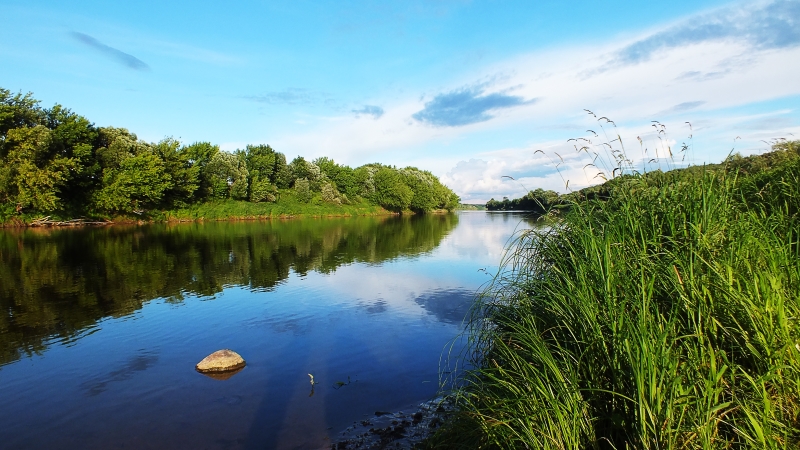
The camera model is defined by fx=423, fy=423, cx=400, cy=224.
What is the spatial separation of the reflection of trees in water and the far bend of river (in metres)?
0.13

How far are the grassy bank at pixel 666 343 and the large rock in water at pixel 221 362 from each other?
774 cm

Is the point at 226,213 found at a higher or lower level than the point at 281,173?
lower

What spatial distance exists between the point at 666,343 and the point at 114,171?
72.2 metres

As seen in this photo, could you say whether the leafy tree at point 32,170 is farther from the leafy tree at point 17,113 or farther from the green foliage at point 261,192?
the green foliage at point 261,192

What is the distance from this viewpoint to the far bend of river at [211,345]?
8758mm

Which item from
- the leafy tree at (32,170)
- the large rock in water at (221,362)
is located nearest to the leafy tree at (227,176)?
the leafy tree at (32,170)

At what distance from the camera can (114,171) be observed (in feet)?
200

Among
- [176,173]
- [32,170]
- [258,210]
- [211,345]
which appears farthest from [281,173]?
[211,345]

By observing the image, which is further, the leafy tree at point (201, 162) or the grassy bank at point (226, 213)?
the leafy tree at point (201, 162)

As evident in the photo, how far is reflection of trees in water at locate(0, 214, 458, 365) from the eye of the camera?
1609cm

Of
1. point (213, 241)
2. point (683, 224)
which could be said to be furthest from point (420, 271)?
point (213, 241)

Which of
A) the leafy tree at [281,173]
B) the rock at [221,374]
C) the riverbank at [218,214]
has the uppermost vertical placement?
the leafy tree at [281,173]

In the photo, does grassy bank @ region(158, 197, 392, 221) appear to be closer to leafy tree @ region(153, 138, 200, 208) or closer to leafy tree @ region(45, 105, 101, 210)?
leafy tree @ region(153, 138, 200, 208)

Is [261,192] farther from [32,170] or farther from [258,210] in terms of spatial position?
[32,170]
